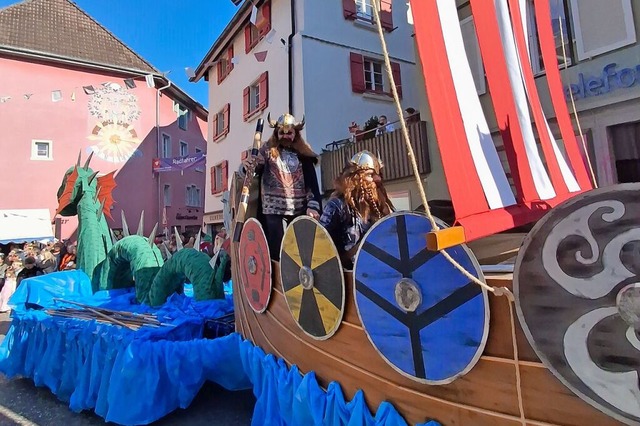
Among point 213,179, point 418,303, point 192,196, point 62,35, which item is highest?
point 62,35

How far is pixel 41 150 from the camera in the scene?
16141 mm

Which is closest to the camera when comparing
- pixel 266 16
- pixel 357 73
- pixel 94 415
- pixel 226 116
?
pixel 94 415

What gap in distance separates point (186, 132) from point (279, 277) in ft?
69.4

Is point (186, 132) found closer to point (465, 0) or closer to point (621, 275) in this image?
point (465, 0)

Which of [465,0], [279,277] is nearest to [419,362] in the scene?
[279,277]

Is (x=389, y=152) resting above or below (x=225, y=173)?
below

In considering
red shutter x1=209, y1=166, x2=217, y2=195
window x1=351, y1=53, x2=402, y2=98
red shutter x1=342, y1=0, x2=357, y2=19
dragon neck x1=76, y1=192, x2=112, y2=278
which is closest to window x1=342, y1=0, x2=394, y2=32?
red shutter x1=342, y1=0, x2=357, y2=19

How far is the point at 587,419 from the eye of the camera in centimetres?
105

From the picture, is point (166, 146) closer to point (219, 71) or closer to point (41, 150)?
point (41, 150)

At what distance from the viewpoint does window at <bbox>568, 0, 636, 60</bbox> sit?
17.1 feet

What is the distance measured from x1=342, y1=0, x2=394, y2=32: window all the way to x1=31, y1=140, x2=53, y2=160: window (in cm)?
1262

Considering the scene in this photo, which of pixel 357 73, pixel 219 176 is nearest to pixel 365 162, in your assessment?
pixel 357 73

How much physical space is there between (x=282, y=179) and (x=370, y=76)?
10257 mm

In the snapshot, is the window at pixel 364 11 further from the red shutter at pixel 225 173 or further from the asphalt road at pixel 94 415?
the asphalt road at pixel 94 415
